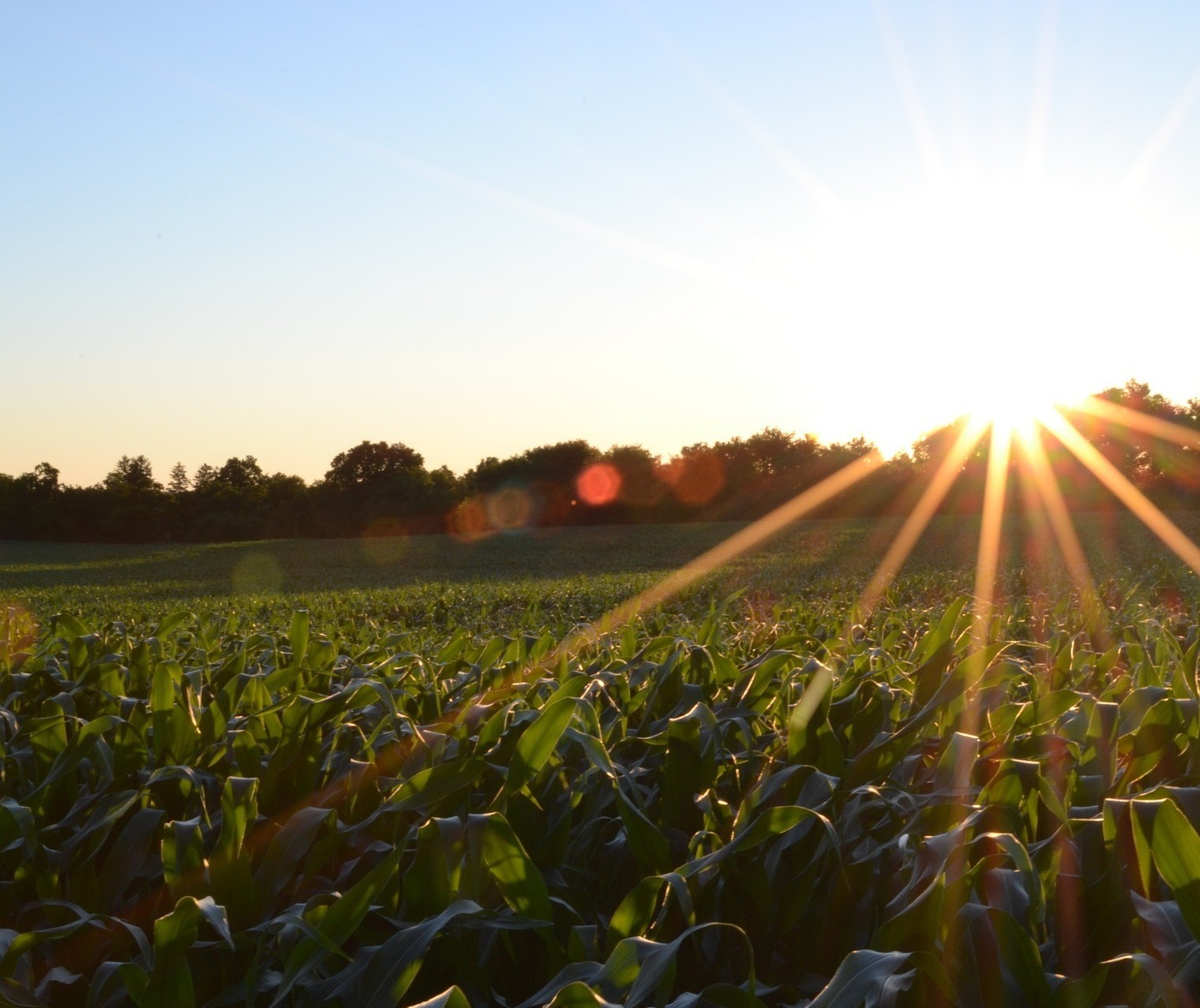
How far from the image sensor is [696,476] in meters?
51.7

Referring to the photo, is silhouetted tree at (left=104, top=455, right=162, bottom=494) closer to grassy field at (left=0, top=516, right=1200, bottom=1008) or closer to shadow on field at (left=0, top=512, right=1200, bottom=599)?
shadow on field at (left=0, top=512, right=1200, bottom=599)

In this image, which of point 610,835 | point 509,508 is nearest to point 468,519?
point 509,508

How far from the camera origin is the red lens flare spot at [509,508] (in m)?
50.1

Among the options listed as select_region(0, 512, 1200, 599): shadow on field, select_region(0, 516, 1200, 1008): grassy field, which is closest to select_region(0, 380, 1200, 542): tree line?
select_region(0, 512, 1200, 599): shadow on field

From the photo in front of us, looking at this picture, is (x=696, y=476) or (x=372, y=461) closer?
(x=696, y=476)

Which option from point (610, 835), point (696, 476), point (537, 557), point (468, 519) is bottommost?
point (537, 557)

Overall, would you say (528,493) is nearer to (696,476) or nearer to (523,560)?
(696,476)

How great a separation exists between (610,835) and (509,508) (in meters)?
51.3

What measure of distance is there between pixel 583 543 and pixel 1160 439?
A: 2820cm

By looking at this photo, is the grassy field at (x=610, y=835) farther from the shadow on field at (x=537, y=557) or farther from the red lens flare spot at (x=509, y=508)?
the red lens flare spot at (x=509, y=508)

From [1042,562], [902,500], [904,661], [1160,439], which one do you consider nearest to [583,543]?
[902,500]

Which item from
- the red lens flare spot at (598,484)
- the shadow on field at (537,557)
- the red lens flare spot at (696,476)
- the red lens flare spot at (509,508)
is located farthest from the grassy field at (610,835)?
the red lens flare spot at (598,484)

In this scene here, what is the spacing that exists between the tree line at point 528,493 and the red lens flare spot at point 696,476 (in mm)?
86

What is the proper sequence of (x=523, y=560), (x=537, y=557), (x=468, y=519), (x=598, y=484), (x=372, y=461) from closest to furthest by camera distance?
(x=523, y=560)
(x=537, y=557)
(x=468, y=519)
(x=598, y=484)
(x=372, y=461)
